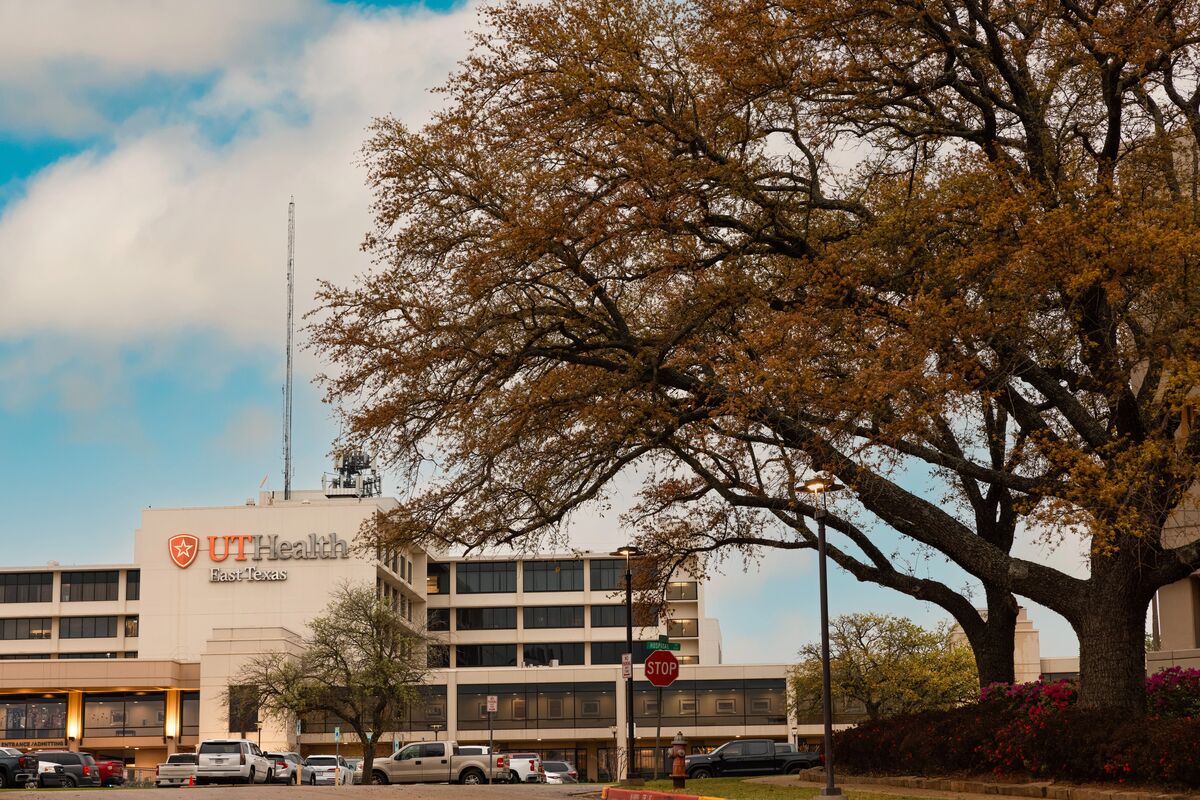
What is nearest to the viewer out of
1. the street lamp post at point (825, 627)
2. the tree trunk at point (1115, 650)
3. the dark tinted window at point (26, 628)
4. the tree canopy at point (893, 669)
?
the street lamp post at point (825, 627)

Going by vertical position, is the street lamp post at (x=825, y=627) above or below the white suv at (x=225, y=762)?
above

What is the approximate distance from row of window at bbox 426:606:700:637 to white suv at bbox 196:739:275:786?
218ft

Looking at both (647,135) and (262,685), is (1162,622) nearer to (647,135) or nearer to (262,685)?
(647,135)

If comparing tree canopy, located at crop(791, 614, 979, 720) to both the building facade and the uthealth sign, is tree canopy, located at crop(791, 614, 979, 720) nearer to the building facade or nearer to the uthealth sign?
the building facade

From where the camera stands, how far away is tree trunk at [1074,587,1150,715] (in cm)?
2306

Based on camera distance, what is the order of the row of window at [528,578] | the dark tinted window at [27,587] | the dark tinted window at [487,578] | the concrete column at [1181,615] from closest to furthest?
the concrete column at [1181,615]
the dark tinted window at [27,587]
the row of window at [528,578]
the dark tinted window at [487,578]

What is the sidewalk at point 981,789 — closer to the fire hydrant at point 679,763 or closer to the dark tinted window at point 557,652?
the fire hydrant at point 679,763

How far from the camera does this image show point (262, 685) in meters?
66.9

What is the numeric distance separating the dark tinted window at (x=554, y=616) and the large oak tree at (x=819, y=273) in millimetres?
87758

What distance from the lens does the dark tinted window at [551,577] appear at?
377ft

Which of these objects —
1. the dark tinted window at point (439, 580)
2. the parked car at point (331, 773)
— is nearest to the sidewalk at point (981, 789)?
the parked car at point (331, 773)

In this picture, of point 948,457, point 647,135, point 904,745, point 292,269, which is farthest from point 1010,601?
point 292,269

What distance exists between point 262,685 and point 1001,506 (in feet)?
148

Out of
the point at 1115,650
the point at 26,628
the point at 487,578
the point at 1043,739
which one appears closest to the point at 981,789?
the point at 1043,739
